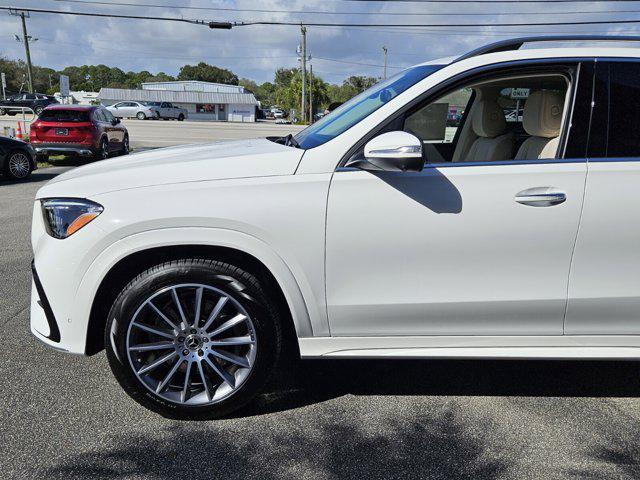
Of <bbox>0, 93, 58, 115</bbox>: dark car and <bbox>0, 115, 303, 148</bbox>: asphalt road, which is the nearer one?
<bbox>0, 115, 303, 148</bbox>: asphalt road

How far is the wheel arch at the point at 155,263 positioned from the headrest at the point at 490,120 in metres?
1.74

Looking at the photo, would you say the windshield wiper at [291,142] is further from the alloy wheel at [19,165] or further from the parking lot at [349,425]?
the alloy wheel at [19,165]

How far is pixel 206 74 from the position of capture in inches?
5615

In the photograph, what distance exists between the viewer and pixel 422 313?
9.23 feet

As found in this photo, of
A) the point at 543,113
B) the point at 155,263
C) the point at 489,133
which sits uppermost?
the point at 543,113

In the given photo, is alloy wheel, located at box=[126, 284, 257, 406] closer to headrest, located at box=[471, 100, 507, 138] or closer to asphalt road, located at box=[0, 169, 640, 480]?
asphalt road, located at box=[0, 169, 640, 480]

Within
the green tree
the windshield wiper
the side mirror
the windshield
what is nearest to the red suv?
the windshield wiper

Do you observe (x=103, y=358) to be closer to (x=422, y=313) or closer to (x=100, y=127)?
(x=422, y=313)

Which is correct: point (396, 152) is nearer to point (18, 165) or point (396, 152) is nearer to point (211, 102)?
point (18, 165)

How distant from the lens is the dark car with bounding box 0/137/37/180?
11570mm

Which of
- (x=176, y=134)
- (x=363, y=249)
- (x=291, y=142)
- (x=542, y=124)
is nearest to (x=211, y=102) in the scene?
(x=176, y=134)

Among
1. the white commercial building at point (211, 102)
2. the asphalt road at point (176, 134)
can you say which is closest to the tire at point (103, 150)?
the asphalt road at point (176, 134)

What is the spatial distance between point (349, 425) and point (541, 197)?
1508 millimetres

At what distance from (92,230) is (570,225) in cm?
232
